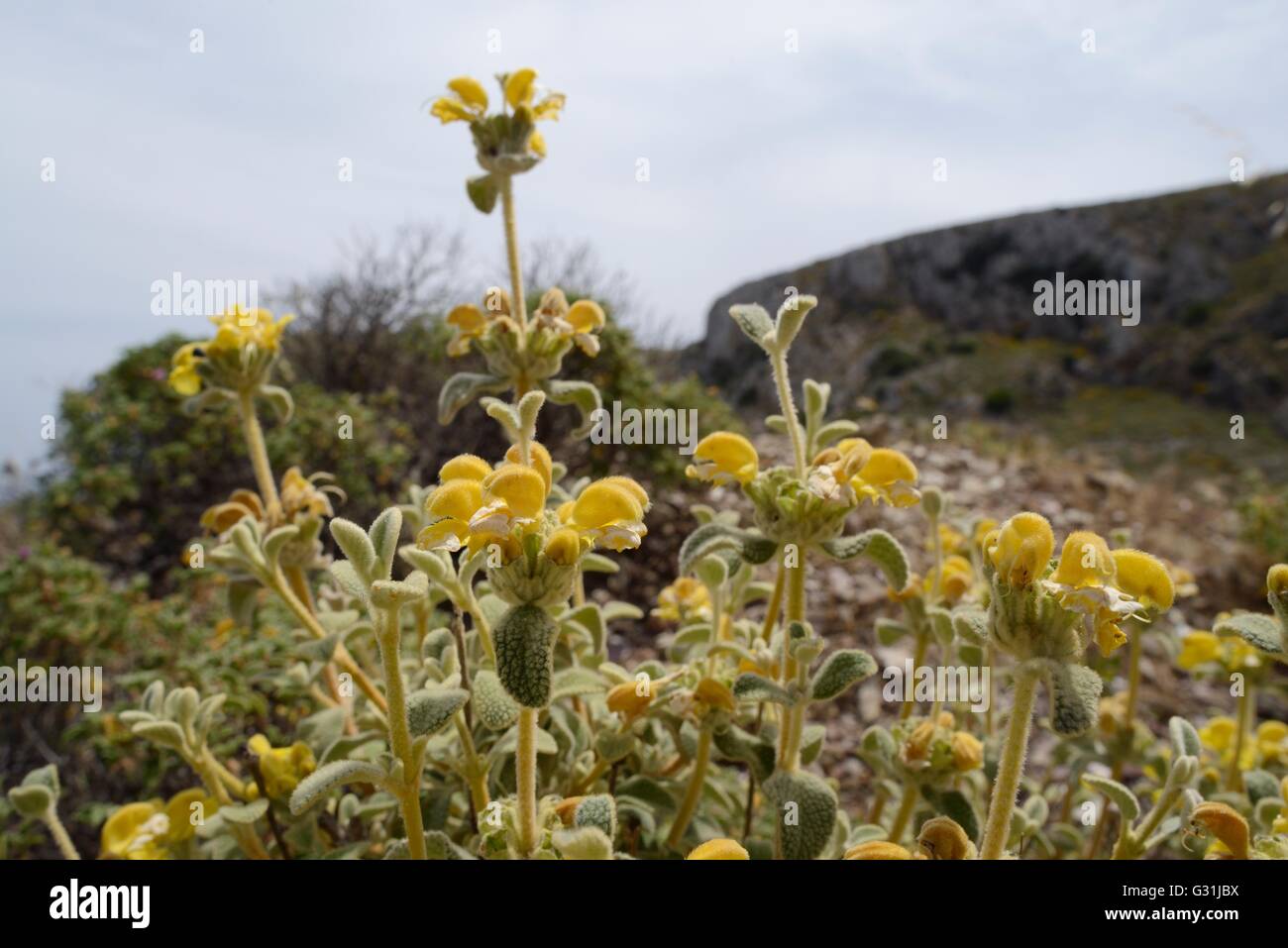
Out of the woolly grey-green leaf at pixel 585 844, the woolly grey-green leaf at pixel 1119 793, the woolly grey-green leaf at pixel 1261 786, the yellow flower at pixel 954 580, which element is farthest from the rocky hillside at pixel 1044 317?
the woolly grey-green leaf at pixel 585 844

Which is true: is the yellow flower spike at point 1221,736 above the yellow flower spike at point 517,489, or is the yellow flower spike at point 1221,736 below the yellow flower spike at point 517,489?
below

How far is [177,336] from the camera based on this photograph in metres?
5.51

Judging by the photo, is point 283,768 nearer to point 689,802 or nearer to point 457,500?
point 689,802

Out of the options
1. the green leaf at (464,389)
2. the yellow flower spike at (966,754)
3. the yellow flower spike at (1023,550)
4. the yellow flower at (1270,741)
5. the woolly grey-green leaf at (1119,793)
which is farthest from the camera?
the yellow flower at (1270,741)

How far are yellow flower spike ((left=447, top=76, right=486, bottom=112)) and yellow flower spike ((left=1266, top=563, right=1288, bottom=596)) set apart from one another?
4.76ft

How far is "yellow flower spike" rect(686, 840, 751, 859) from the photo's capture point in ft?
2.48

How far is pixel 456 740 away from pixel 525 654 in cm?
55

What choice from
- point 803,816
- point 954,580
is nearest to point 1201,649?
point 954,580

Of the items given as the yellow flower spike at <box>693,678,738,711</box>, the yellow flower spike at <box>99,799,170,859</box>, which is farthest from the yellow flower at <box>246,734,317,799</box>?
the yellow flower spike at <box>693,678,738,711</box>

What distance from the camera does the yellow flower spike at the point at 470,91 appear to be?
154cm

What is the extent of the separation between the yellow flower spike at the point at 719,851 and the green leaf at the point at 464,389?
95 centimetres

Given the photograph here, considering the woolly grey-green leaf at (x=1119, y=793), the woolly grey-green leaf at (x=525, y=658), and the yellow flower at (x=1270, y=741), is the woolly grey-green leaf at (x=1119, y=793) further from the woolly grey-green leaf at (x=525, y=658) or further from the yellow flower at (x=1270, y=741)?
the yellow flower at (x=1270, y=741)
